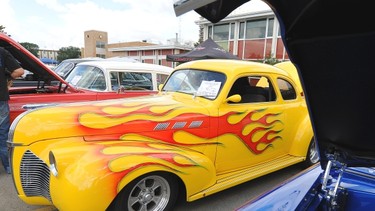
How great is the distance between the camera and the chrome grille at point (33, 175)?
8.98 ft

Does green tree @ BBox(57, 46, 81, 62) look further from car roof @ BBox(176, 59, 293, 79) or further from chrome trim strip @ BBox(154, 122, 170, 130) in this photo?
chrome trim strip @ BBox(154, 122, 170, 130)

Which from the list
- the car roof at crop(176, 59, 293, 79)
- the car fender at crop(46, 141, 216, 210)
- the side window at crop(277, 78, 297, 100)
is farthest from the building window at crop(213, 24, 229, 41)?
the car fender at crop(46, 141, 216, 210)

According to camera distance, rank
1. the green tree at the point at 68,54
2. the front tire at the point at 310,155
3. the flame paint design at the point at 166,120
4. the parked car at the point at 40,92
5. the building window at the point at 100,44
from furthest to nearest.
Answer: the green tree at the point at 68,54, the building window at the point at 100,44, the front tire at the point at 310,155, the parked car at the point at 40,92, the flame paint design at the point at 166,120

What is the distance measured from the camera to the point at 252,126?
375 centimetres

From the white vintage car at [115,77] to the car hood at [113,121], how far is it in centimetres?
268

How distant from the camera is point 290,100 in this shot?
4.41 metres

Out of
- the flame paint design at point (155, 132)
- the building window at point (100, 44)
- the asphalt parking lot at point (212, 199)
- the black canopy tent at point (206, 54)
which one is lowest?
the asphalt parking lot at point (212, 199)

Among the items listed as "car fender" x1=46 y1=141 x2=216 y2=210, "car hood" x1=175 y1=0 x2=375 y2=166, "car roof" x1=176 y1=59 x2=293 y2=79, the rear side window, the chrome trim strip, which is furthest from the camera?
the rear side window

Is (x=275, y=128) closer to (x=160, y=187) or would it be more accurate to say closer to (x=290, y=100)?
(x=290, y=100)

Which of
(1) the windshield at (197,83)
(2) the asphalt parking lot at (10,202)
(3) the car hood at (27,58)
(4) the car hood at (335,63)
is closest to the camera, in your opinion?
(4) the car hood at (335,63)

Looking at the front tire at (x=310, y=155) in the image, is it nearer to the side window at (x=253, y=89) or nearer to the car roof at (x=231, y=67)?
the side window at (x=253, y=89)

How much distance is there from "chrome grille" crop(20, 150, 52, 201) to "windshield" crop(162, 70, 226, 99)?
2044 millimetres

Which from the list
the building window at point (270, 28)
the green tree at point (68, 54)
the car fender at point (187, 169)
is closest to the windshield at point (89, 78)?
the car fender at point (187, 169)

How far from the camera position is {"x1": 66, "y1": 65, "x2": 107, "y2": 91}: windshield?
5.82 meters
